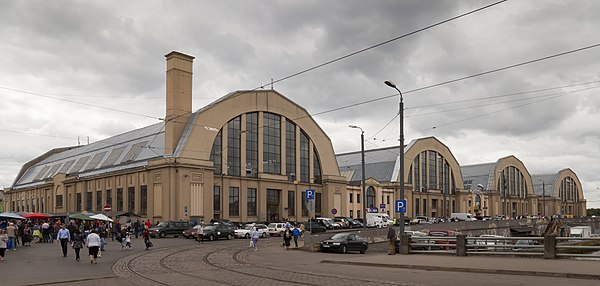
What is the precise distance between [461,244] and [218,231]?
24286 millimetres

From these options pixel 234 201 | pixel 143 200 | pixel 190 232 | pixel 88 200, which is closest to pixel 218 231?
pixel 190 232

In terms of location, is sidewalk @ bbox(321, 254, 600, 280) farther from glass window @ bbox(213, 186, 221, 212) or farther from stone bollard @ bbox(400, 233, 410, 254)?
glass window @ bbox(213, 186, 221, 212)

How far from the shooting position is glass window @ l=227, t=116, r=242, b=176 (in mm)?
63062

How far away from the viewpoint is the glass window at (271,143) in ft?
219

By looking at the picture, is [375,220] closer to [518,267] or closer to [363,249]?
[363,249]

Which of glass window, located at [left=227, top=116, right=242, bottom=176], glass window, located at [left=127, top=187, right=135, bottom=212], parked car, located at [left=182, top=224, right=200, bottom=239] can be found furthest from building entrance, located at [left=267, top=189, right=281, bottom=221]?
parked car, located at [left=182, top=224, right=200, bottom=239]

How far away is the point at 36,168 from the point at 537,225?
79722mm

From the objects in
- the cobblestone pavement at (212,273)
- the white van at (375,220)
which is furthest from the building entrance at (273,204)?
the cobblestone pavement at (212,273)

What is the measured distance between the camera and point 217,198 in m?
61.3

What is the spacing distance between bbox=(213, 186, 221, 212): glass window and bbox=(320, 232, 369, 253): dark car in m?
29.1

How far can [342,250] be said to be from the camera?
3284 centimetres

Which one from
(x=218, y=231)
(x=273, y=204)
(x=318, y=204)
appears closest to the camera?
(x=218, y=231)

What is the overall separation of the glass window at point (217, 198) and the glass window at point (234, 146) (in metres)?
2.52

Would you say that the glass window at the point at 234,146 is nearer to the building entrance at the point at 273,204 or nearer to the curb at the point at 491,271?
the building entrance at the point at 273,204
